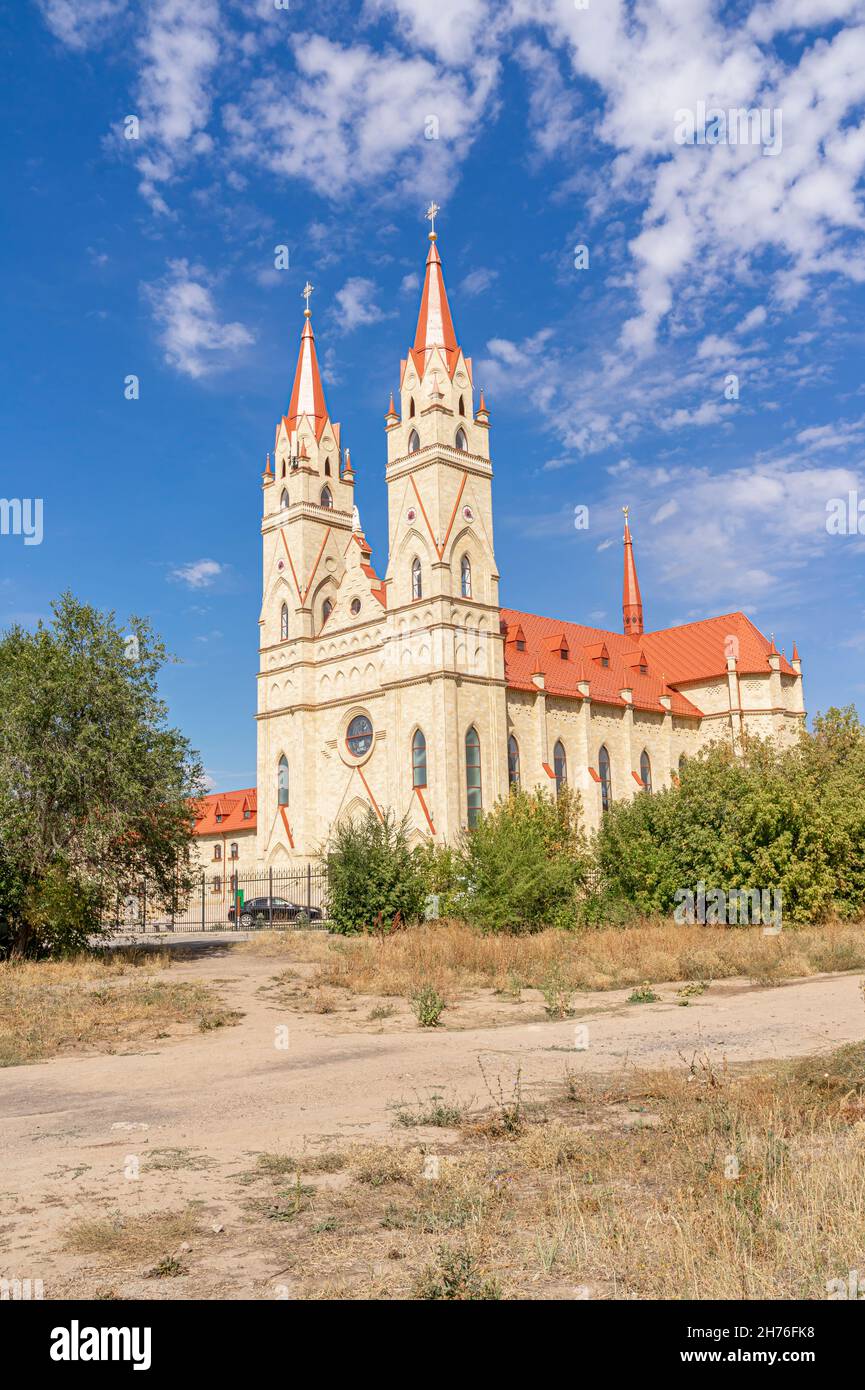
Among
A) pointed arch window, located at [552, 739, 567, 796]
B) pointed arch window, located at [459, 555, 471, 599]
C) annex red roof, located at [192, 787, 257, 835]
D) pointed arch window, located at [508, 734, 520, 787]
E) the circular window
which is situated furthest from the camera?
annex red roof, located at [192, 787, 257, 835]

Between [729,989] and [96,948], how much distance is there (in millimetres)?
16177

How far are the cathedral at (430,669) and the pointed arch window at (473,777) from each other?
77 mm

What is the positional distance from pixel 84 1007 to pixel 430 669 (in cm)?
2875

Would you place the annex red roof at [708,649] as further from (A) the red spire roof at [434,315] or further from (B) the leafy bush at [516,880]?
(B) the leafy bush at [516,880]

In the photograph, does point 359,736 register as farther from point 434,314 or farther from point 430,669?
point 434,314

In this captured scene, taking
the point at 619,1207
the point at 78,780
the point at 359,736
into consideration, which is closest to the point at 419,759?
the point at 359,736

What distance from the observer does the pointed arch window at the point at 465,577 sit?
46.1 meters

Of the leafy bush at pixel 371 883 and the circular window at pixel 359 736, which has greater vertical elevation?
the circular window at pixel 359 736

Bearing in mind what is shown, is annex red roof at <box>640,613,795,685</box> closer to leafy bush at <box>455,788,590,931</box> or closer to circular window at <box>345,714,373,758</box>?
circular window at <box>345,714,373,758</box>

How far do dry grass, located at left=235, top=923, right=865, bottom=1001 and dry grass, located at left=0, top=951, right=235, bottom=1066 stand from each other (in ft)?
11.7

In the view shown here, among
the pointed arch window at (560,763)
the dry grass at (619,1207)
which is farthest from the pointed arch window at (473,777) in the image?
the dry grass at (619,1207)

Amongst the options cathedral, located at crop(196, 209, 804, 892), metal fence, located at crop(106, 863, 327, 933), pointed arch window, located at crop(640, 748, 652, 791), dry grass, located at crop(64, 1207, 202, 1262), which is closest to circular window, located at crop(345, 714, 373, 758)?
cathedral, located at crop(196, 209, 804, 892)

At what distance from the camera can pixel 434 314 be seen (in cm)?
4953

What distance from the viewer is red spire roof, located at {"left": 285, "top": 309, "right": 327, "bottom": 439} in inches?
2199
